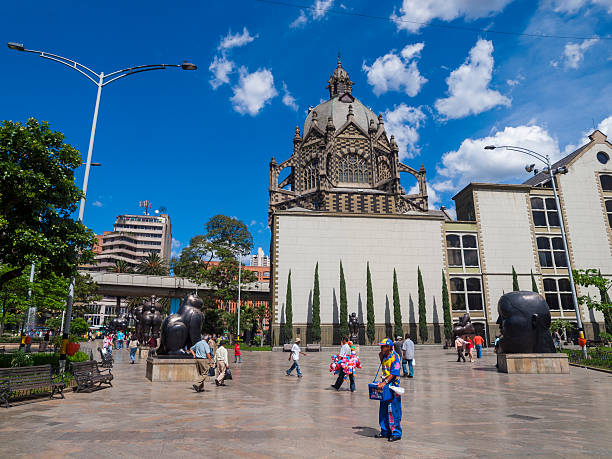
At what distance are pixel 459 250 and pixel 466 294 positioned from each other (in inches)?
202

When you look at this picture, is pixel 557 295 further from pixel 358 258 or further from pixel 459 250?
pixel 358 258

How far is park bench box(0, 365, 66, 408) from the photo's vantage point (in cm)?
990

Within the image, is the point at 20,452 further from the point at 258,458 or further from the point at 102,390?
the point at 102,390

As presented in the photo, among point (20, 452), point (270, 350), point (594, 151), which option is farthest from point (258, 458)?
point (594, 151)

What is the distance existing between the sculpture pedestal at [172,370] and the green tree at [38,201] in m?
4.90

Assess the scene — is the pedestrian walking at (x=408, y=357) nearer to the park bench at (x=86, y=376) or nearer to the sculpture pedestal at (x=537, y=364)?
the sculpture pedestal at (x=537, y=364)

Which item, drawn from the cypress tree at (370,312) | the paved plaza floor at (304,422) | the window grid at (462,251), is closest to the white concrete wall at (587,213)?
the window grid at (462,251)

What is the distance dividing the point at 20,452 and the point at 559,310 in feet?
172

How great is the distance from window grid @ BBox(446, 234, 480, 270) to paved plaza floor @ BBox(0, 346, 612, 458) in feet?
111

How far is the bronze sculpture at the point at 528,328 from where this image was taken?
1786 cm

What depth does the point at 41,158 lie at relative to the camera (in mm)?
14117

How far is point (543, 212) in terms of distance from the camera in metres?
49.3

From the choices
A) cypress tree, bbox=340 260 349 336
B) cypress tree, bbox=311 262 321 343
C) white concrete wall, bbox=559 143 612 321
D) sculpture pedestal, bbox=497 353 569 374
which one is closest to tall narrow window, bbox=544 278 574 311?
white concrete wall, bbox=559 143 612 321

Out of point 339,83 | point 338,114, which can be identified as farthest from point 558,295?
point 339,83
